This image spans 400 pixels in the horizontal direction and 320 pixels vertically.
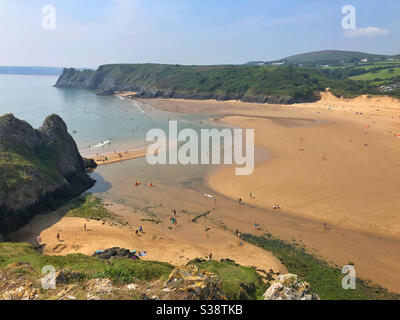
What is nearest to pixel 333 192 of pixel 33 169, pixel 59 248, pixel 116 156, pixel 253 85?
pixel 59 248

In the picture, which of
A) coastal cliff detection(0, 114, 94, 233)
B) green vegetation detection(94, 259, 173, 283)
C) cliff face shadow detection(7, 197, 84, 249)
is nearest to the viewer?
green vegetation detection(94, 259, 173, 283)

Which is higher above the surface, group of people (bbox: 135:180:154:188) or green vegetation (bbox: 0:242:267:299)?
group of people (bbox: 135:180:154:188)

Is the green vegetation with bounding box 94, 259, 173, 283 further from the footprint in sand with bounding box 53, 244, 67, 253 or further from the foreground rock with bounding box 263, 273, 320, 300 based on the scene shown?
the footprint in sand with bounding box 53, 244, 67, 253

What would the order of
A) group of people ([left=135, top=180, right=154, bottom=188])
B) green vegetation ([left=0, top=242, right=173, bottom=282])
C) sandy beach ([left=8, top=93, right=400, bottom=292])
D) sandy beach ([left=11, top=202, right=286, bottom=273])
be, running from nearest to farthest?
green vegetation ([left=0, top=242, right=173, bottom=282]), sandy beach ([left=11, top=202, right=286, bottom=273]), sandy beach ([left=8, top=93, right=400, bottom=292]), group of people ([left=135, top=180, right=154, bottom=188])

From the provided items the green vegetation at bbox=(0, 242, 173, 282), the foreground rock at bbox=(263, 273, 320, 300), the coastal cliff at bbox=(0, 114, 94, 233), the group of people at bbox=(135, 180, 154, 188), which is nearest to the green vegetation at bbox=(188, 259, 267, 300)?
the foreground rock at bbox=(263, 273, 320, 300)

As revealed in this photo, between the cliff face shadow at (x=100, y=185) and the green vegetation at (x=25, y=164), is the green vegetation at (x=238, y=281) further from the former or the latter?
the cliff face shadow at (x=100, y=185)

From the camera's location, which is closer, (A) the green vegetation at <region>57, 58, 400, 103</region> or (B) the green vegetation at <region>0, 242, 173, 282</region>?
(B) the green vegetation at <region>0, 242, 173, 282</region>

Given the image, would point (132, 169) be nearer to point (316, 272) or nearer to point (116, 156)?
point (116, 156)
